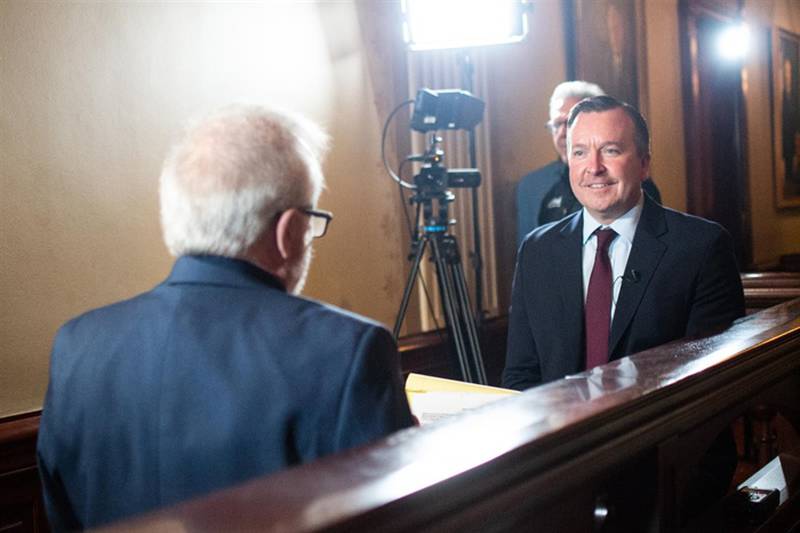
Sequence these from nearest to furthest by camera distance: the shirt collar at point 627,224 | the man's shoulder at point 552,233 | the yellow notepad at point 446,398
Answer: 1. the yellow notepad at point 446,398
2. the shirt collar at point 627,224
3. the man's shoulder at point 552,233

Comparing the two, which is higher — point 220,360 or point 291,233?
point 291,233

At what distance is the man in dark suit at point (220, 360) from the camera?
3.98 feet

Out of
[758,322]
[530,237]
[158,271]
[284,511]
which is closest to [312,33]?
[158,271]

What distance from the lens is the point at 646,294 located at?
7.34 ft

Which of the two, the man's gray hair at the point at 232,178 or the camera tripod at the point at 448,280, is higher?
the man's gray hair at the point at 232,178

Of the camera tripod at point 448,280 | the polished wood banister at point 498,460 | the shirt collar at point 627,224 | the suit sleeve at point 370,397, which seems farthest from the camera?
the camera tripod at point 448,280

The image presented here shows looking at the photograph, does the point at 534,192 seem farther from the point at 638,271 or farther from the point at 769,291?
the point at 638,271

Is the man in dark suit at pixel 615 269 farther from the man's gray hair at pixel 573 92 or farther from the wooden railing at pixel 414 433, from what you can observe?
the man's gray hair at pixel 573 92

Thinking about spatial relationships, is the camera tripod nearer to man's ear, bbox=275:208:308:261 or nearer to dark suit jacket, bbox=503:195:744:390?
dark suit jacket, bbox=503:195:744:390

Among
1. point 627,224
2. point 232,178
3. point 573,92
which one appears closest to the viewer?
point 232,178

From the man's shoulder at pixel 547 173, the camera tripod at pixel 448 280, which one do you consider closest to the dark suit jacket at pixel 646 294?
the camera tripod at pixel 448 280

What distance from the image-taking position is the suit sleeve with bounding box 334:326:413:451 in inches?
47.3

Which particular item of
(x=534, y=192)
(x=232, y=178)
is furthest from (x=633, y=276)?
(x=534, y=192)

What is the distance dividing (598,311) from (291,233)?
Answer: 3.66ft
